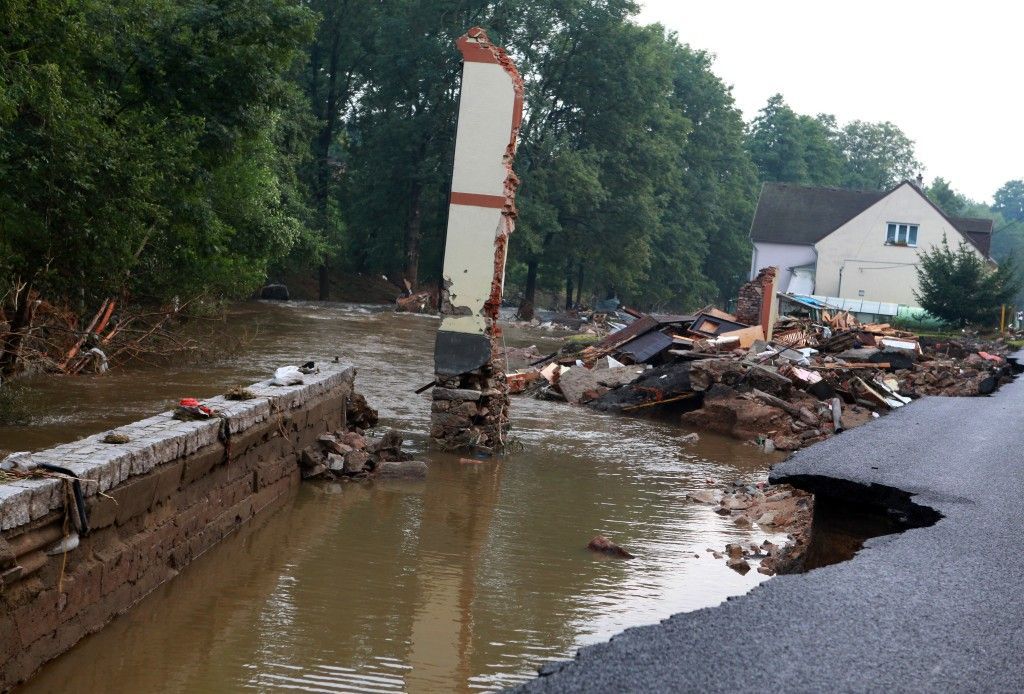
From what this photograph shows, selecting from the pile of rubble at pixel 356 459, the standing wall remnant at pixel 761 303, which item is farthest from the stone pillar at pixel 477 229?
the standing wall remnant at pixel 761 303

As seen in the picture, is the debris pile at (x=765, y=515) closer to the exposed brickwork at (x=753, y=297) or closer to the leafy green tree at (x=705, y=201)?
the exposed brickwork at (x=753, y=297)

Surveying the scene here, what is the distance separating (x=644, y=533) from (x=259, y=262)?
1807 cm

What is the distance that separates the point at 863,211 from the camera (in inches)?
2249

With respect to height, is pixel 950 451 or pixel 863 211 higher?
pixel 863 211

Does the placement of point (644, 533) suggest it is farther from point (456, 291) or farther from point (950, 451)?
point (456, 291)

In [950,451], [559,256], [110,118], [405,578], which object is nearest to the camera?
[405,578]

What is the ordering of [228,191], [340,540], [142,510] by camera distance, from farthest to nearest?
[228,191], [340,540], [142,510]

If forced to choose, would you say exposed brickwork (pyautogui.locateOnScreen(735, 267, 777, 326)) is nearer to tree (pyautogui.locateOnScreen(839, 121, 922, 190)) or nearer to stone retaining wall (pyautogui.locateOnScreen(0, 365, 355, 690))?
stone retaining wall (pyautogui.locateOnScreen(0, 365, 355, 690))

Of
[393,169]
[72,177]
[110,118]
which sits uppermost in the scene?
[393,169]

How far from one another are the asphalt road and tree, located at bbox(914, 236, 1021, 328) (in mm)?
Answer: 36160

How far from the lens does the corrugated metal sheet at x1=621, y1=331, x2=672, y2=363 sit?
2308 cm

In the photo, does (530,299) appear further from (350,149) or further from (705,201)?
(705,201)

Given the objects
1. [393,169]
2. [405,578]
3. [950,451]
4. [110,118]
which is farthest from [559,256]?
[405,578]

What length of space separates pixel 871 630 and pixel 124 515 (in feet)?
14.4
